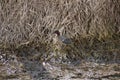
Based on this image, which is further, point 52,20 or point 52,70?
point 52,20

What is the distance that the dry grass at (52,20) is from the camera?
288 cm

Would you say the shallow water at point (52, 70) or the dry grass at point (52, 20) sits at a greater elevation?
the dry grass at point (52, 20)

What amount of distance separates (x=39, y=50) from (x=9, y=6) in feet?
1.60

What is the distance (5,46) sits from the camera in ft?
9.34

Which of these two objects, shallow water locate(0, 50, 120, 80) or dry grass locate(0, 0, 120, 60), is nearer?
shallow water locate(0, 50, 120, 80)

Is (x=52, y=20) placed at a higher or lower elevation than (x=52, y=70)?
higher

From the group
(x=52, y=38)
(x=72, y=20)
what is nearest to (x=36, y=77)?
(x=52, y=38)

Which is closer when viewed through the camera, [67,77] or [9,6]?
[67,77]

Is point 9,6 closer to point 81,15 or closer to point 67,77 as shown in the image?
point 81,15

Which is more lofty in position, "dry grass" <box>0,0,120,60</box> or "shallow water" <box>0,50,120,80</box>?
"dry grass" <box>0,0,120,60</box>

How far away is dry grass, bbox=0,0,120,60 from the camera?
2881mm

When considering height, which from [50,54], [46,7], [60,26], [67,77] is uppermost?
[46,7]

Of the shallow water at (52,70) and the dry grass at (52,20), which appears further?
the dry grass at (52,20)

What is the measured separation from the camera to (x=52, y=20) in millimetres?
2895
